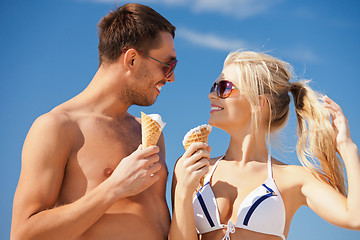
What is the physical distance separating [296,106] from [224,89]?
119 cm

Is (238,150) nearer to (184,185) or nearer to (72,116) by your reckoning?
(184,185)

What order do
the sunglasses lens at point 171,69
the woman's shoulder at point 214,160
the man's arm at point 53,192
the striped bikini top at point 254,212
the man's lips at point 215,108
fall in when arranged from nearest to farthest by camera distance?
the man's arm at point 53,192, the striped bikini top at point 254,212, the sunglasses lens at point 171,69, the man's lips at point 215,108, the woman's shoulder at point 214,160

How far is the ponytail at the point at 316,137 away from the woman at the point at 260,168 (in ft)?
0.04

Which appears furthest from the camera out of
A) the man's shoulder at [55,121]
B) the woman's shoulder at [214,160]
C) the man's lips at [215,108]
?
the woman's shoulder at [214,160]

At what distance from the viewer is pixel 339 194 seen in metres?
4.52

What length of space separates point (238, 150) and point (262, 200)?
862 millimetres

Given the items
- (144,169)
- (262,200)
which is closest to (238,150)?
(262,200)

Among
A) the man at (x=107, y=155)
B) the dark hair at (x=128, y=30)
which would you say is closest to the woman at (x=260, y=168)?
the man at (x=107, y=155)

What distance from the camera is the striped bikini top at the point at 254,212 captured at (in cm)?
447

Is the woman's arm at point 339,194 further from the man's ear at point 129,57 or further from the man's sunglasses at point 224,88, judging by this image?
the man's ear at point 129,57

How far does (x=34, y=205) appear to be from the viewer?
11.9 ft

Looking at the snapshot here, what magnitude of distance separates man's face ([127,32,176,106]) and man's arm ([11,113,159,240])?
125cm

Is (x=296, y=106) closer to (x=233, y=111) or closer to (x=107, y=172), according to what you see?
(x=233, y=111)

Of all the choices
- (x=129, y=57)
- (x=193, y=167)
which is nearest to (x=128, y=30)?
(x=129, y=57)
